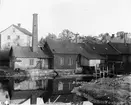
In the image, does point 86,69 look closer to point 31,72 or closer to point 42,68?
point 42,68

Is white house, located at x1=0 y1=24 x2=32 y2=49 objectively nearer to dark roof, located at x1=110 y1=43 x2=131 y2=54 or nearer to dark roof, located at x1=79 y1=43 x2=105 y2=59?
dark roof, located at x1=79 y1=43 x2=105 y2=59

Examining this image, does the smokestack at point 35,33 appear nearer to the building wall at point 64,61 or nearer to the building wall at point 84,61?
the building wall at point 64,61

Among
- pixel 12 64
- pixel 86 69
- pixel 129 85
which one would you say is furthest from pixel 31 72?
pixel 129 85

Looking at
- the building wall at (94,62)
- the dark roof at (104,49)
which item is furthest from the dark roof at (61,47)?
the dark roof at (104,49)

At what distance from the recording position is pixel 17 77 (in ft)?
108

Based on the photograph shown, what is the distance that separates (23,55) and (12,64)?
270 cm

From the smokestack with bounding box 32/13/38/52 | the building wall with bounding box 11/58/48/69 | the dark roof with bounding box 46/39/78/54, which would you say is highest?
the smokestack with bounding box 32/13/38/52

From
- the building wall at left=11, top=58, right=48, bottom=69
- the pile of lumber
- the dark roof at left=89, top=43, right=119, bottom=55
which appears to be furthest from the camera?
the dark roof at left=89, top=43, right=119, bottom=55

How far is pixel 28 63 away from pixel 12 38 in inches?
901

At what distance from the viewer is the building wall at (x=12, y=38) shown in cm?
5738

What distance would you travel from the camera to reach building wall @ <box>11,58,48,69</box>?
36.4m

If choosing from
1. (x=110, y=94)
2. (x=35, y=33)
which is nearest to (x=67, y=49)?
(x=35, y=33)

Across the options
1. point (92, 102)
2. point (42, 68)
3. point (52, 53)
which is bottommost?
point (92, 102)

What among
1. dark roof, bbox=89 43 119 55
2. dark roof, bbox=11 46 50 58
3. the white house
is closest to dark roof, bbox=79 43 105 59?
dark roof, bbox=89 43 119 55
